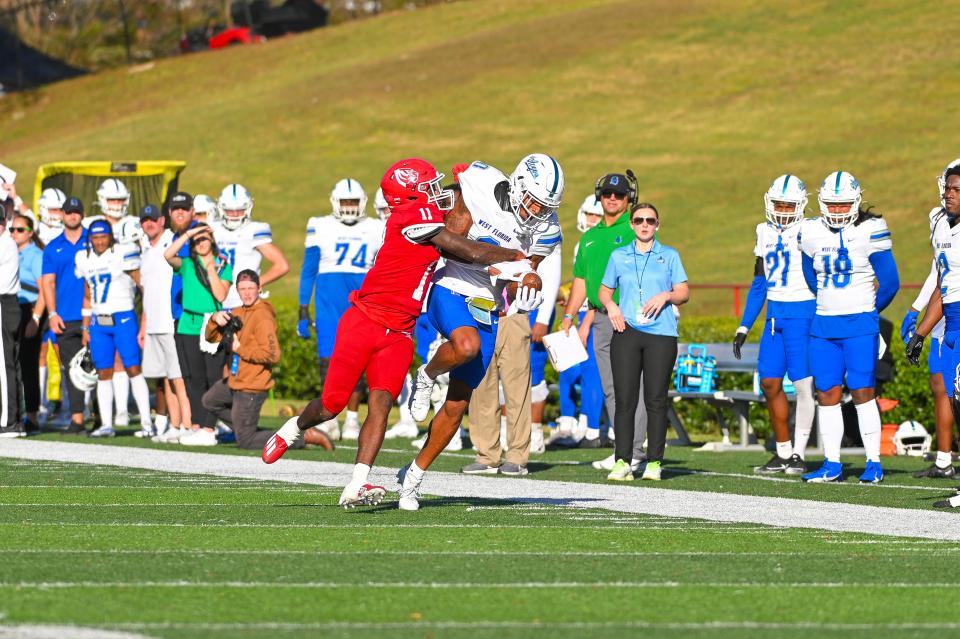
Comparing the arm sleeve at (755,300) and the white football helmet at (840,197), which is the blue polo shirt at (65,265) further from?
the white football helmet at (840,197)

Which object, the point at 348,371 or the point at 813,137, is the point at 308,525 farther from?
the point at 813,137

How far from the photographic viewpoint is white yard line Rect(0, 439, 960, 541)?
9070mm

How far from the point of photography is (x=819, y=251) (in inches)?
459

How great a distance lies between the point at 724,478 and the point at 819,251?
5.60 ft

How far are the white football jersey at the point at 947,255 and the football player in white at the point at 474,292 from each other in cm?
A: 280

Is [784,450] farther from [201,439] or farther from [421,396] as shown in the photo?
[201,439]

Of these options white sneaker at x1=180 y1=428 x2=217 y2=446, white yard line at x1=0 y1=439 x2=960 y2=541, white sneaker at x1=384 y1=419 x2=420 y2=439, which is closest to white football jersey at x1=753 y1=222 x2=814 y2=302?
white yard line at x1=0 y1=439 x2=960 y2=541

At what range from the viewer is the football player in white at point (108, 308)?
1552 centimetres

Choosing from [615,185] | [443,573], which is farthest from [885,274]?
[443,573]

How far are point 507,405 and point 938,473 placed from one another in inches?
122

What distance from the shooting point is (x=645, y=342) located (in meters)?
11.5

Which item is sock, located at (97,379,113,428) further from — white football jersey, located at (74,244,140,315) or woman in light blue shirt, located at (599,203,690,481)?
woman in light blue shirt, located at (599,203,690,481)

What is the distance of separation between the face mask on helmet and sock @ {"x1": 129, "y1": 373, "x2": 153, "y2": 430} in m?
6.20

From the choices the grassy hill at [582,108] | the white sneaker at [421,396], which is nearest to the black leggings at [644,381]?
the white sneaker at [421,396]
